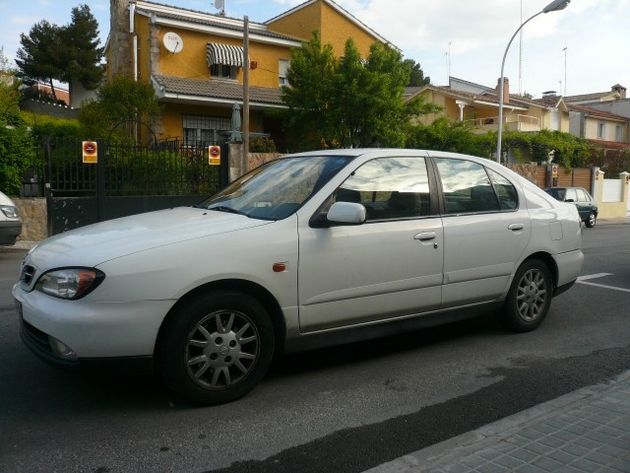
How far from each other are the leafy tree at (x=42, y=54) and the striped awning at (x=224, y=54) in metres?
28.8

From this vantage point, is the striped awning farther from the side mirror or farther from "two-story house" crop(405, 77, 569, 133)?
the side mirror

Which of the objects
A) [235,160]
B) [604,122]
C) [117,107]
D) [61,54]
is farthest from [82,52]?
[604,122]

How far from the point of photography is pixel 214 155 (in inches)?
632

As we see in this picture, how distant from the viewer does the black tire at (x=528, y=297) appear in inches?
212

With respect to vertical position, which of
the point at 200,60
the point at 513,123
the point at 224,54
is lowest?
the point at 513,123

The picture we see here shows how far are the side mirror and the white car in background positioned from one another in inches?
324

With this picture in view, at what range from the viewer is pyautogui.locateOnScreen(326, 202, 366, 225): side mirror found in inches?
156

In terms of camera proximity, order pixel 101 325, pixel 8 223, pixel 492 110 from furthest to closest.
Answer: pixel 492 110
pixel 8 223
pixel 101 325

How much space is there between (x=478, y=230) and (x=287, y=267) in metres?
1.89

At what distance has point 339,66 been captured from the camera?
66.7 ft

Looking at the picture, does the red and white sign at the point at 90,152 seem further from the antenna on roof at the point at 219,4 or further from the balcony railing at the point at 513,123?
the balcony railing at the point at 513,123

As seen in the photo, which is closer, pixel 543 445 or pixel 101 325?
pixel 543 445

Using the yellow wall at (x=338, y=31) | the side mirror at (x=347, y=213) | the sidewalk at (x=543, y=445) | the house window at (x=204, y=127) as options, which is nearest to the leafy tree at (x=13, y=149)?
the house window at (x=204, y=127)

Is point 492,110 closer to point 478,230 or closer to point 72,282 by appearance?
point 478,230
